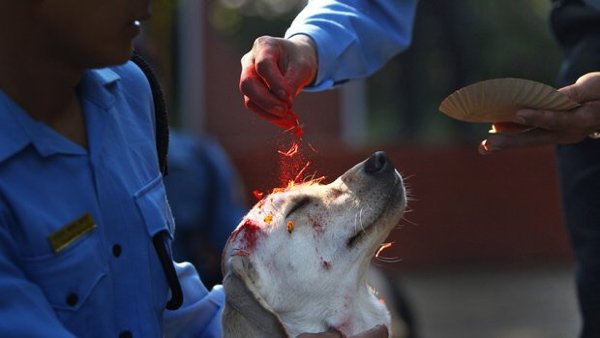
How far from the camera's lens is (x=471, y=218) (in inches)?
444

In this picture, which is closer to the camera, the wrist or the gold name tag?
the gold name tag

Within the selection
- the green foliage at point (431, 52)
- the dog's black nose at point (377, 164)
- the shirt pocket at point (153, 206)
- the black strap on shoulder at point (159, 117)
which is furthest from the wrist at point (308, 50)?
the green foliage at point (431, 52)

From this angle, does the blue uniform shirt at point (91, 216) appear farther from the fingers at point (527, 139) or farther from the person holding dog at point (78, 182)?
the fingers at point (527, 139)

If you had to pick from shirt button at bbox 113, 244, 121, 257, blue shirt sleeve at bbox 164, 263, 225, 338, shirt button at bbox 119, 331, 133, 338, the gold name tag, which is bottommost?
blue shirt sleeve at bbox 164, 263, 225, 338

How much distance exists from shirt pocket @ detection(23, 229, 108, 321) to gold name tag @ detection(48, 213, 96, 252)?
13 millimetres

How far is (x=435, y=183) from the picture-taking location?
444 inches

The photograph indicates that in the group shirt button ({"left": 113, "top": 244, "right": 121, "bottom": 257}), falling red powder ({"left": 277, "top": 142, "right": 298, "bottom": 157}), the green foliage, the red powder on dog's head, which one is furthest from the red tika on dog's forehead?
the green foliage

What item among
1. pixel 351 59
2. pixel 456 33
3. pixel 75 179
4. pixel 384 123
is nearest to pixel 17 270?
pixel 75 179

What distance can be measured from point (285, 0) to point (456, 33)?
7.96 meters

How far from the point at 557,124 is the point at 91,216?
115 centimetres

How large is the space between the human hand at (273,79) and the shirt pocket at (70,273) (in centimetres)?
55

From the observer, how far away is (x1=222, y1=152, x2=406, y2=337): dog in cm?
297

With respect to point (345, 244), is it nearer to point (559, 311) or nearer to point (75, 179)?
point (75, 179)

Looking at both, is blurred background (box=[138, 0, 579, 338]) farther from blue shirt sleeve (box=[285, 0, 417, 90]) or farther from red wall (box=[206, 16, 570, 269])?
blue shirt sleeve (box=[285, 0, 417, 90])
